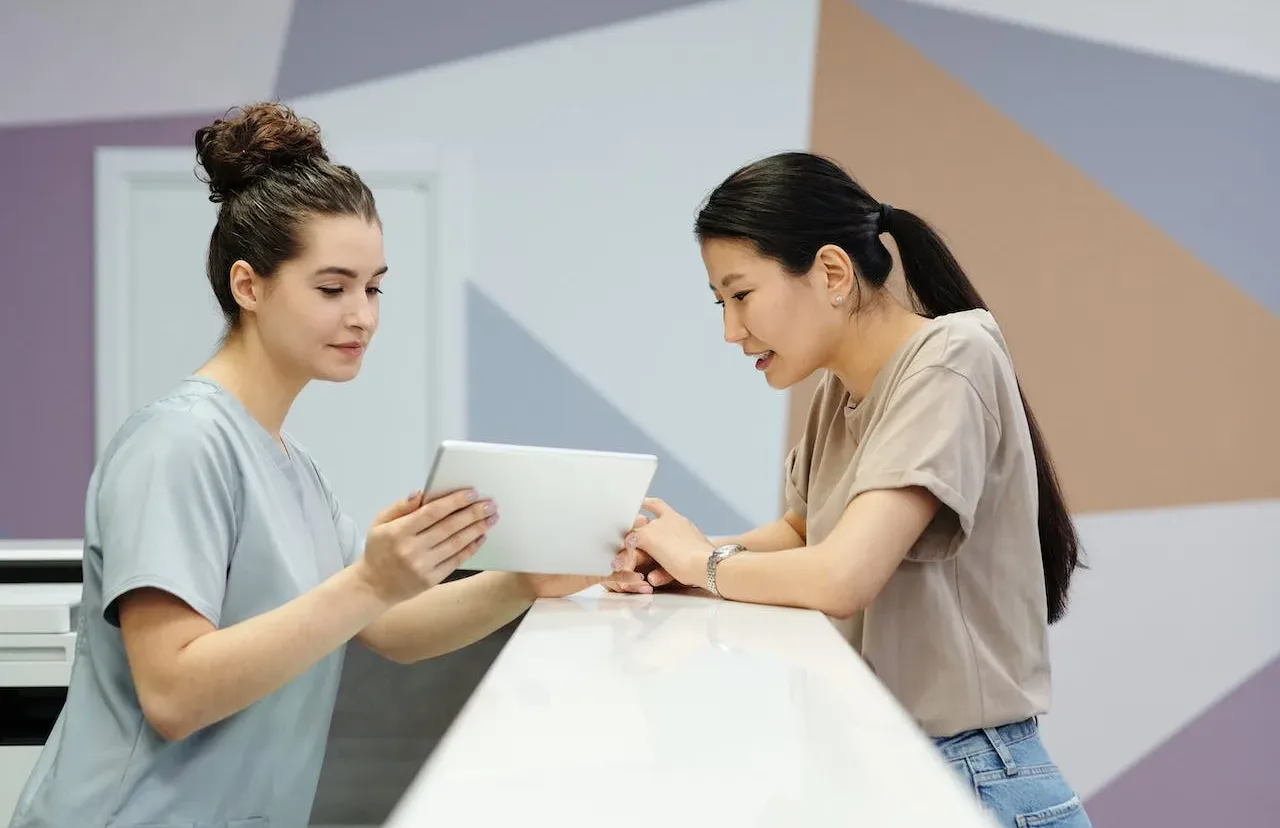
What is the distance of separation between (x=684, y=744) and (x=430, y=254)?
297 cm

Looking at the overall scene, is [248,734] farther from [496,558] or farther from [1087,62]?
[1087,62]

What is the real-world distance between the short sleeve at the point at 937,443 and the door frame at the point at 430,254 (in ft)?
7.65

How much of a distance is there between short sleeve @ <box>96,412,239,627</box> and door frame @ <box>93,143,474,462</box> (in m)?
2.19

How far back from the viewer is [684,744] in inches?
31.8

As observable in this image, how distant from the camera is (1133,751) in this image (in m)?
3.53

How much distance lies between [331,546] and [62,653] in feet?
1.99

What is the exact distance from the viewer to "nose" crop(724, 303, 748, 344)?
5.39 ft

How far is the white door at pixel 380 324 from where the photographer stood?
142 inches

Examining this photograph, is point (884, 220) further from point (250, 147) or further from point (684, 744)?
point (684, 744)

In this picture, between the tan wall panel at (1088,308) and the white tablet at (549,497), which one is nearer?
the white tablet at (549,497)

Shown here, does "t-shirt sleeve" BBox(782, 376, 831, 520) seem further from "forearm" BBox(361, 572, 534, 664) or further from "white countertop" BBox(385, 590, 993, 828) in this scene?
"white countertop" BBox(385, 590, 993, 828)

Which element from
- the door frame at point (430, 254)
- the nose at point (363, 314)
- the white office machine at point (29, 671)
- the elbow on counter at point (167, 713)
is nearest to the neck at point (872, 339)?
the nose at point (363, 314)

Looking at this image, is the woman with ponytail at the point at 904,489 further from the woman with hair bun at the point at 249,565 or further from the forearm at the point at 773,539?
the woman with hair bun at the point at 249,565

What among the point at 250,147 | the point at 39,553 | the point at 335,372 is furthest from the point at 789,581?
the point at 39,553
